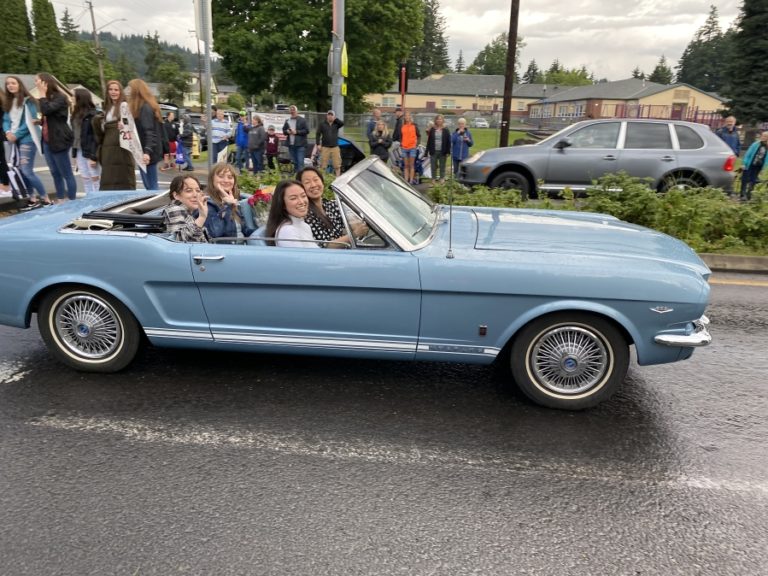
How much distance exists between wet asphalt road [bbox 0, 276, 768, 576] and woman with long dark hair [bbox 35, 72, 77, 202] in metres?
4.89

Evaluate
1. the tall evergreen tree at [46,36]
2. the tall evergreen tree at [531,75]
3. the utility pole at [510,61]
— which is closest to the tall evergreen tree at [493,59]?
the tall evergreen tree at [531,75]

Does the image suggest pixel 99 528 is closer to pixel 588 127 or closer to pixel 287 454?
pixel 287 454

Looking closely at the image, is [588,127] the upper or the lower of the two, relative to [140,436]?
upper

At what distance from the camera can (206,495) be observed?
2775 millimetres

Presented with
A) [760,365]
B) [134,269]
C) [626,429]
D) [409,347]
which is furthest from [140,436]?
[760,365]

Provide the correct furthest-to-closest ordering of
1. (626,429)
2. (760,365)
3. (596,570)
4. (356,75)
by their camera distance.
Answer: (356,75) < (760,365) < (626,429) < (596,570)

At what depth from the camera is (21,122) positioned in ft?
26.5

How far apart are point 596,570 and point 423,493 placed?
0.81 meters

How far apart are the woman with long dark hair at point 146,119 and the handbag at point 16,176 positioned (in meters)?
2.12

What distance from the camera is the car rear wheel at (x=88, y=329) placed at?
382cm

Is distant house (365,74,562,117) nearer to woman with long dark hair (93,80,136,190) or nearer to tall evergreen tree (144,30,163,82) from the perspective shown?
tall evergreen tree (144,30,163,82)

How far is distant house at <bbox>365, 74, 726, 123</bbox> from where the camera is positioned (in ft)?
247

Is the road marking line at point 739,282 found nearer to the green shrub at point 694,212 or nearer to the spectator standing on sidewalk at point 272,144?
the green shrub at point 694,212

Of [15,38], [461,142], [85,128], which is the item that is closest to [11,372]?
[85,128]
